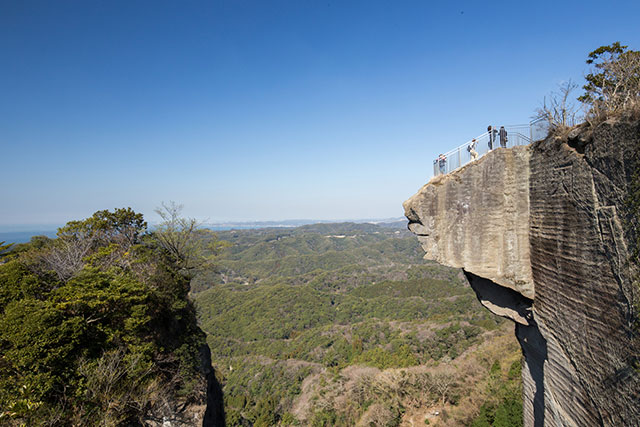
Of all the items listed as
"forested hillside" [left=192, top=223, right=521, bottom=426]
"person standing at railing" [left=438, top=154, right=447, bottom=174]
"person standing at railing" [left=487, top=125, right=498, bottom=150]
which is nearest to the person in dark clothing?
"person standing at railing" [left=487, top=125, right=498, bottom=150]

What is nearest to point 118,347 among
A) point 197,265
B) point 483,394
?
point 197,265

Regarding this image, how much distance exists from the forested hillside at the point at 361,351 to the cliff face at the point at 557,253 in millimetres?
9099

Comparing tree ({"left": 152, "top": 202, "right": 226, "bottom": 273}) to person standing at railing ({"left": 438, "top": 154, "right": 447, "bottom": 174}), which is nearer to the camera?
person standing at railing ({"left": 438, "top": 154, "right": 447, "bottom": 174})

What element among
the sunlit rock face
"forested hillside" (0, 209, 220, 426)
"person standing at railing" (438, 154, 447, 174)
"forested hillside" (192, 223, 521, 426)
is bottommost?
"forested hillside" (192, 223, 521, 426)

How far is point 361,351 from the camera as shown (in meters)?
51.9

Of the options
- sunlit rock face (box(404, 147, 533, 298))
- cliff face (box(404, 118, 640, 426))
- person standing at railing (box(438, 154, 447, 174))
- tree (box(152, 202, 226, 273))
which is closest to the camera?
cliff face (box(404, 118, 640, 426))

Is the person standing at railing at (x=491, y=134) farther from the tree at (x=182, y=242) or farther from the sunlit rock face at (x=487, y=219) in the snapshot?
the tree at (x=182, y=242)

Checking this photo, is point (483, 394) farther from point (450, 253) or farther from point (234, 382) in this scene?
point (234, 382)

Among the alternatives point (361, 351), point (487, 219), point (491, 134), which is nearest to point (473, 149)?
point (491, 134)

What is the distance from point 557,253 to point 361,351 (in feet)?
172

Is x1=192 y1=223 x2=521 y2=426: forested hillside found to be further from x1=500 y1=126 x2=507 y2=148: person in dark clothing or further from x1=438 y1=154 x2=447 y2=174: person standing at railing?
x1=500 y1=126 x2=507 y2=148: person in dark clothing

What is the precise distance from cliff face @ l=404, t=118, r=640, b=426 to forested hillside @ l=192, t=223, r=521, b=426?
9.10 metres

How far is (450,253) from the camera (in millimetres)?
8148

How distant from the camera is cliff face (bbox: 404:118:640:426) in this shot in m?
4.55
